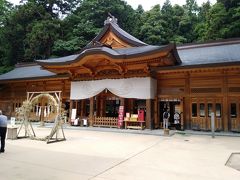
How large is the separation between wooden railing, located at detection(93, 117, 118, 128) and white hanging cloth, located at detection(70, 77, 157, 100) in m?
1.75

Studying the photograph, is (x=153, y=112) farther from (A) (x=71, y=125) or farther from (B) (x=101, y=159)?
(B) (x=101, y=159)

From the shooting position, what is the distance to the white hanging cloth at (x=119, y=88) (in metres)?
15.5

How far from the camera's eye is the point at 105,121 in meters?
16.8

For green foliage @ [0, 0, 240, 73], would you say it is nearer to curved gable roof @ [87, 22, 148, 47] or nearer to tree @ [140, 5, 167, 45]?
tree @ [140, 5, 167, 45]

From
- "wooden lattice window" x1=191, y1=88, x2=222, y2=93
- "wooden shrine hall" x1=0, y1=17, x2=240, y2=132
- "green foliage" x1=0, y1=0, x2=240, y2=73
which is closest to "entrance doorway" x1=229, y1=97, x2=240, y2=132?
"wooden shrine hall" x1=0, y1=17, x2=240, y2=132

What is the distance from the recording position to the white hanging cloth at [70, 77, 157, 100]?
1548 cm

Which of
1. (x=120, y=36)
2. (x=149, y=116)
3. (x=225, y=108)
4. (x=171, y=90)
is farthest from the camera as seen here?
(x=120, y=36)

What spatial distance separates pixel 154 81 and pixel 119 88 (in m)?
2.43

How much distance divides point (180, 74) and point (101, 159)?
10.2 m

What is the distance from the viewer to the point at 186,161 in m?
6.91

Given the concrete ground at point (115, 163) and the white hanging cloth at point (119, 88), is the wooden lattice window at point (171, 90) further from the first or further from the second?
the concrete ground at point (115, 163)

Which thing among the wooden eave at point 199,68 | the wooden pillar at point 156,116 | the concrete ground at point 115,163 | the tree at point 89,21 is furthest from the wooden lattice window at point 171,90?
the tree at point 89,21

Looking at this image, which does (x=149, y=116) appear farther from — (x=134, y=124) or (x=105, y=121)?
(x=105, y=121)

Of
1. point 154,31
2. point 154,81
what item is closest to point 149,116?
point 154,81
